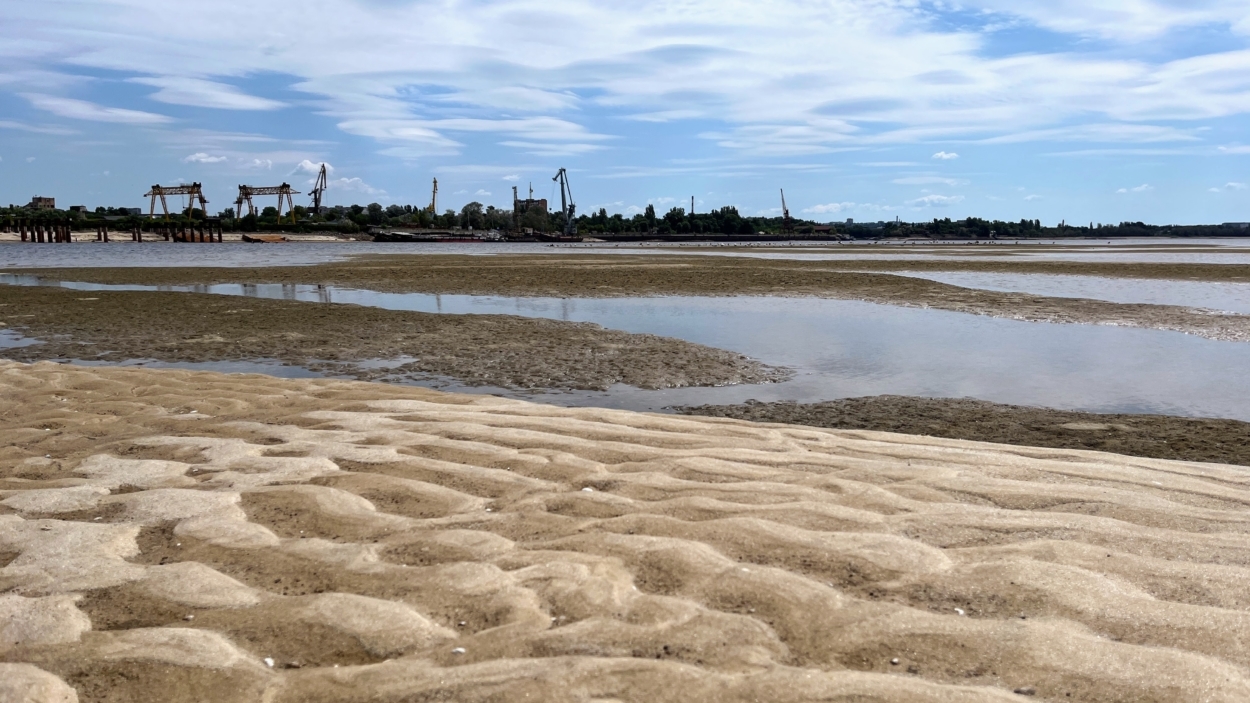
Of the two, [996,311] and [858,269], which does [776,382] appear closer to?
[996,311]

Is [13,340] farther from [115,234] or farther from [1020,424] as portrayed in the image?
[115,234]

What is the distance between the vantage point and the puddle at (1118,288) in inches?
910

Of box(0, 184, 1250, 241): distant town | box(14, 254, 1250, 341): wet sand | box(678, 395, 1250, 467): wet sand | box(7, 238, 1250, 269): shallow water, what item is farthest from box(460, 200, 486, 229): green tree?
box(678, 395, 1250, 467): wet sand

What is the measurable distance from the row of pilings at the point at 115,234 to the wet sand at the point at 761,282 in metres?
78.2

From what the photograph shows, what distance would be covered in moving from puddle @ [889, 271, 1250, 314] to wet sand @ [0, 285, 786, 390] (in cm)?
1473

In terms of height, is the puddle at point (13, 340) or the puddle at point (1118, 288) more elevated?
the puddle at point (1118, 288)

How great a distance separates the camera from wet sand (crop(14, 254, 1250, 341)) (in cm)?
1972

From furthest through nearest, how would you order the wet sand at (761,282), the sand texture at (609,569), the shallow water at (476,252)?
the shallow water at (476,252) < the wet sand at (761,282) < the sand texture at (609,569)

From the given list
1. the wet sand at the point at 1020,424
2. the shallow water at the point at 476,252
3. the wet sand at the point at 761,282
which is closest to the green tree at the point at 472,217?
the shallow water at the point at 476,252

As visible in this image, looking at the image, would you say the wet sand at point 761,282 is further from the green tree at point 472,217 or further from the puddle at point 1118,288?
the green tree at point 472,217

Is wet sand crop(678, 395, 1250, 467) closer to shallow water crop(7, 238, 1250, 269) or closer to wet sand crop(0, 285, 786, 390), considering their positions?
wet sand crop(0, 285, 786, 390)

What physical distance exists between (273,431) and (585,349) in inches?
298

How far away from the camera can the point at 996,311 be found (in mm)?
20703

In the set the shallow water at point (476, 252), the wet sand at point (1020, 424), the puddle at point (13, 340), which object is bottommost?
the wet sand at point (1020, 424)
